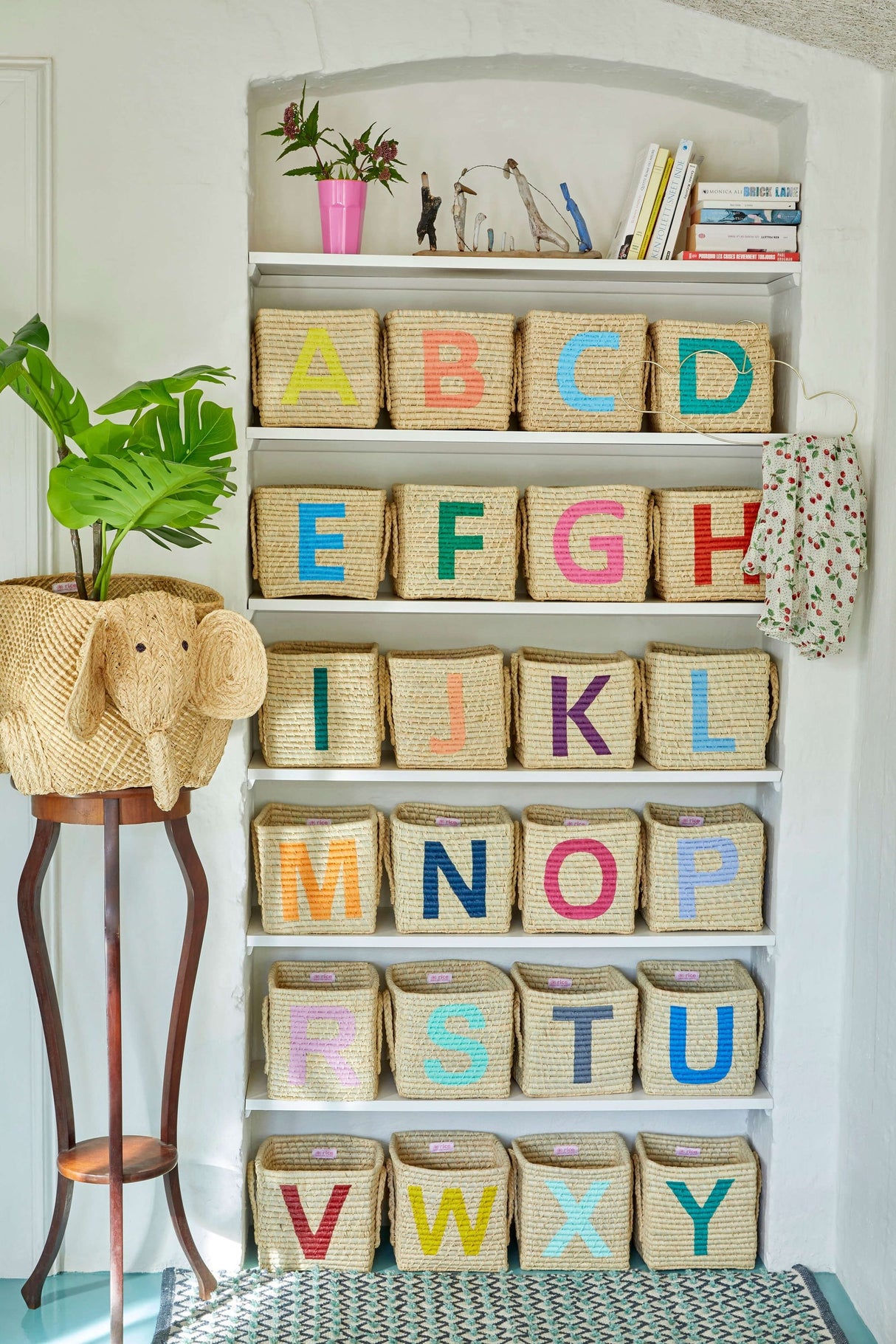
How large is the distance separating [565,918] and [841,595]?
0.93 meters

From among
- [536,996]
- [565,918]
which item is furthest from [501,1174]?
Result: [565,918]

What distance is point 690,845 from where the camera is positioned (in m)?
2.84

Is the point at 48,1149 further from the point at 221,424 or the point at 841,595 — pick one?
the point at 841,595

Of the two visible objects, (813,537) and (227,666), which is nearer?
(227,666)

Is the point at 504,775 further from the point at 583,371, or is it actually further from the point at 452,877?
the point at 583,371

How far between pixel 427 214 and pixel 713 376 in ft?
2.32

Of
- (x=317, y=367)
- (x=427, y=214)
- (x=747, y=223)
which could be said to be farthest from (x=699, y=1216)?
(x=427, y=214)

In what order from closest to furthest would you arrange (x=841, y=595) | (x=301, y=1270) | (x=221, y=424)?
(x=221, y=424) < (x=841, y=595) < (x=301, y=1270)

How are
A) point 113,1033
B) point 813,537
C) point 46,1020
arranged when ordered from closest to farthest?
point 113,1033, point 46,1020, point 813,537

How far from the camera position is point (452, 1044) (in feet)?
9.29

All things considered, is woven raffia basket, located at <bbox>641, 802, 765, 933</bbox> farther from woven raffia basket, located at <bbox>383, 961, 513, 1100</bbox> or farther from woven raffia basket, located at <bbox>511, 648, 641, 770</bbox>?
woven raffia basket, located at <bbox>383, 961, 513, 1100</bbox>

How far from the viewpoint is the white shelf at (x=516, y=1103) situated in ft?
9.24

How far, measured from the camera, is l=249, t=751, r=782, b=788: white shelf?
109 inches

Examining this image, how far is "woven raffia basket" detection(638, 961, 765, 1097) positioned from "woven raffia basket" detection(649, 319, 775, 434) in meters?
1.27
